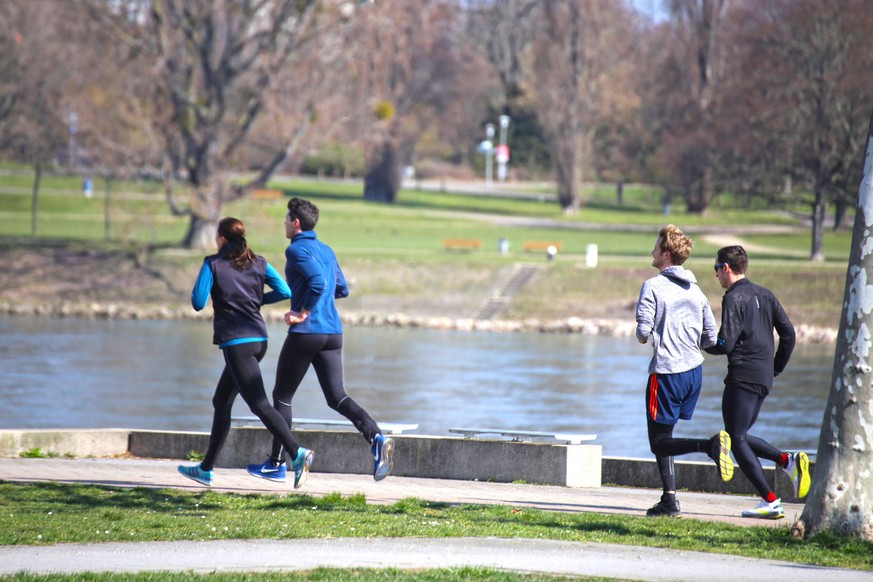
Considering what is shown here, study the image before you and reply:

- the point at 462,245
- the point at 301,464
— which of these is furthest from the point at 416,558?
the point at 462,245

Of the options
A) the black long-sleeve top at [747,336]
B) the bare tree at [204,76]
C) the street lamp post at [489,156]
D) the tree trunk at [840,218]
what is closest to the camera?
the black long-sleeve top at [747,336]

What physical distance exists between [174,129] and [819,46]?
23.8m

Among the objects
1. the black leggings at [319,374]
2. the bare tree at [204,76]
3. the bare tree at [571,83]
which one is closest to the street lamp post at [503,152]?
the bare tree at [571,83]

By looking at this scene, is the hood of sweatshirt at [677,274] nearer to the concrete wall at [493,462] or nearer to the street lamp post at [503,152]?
the concrete wall at [493,462]

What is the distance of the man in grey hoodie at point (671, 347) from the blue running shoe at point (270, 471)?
263cm

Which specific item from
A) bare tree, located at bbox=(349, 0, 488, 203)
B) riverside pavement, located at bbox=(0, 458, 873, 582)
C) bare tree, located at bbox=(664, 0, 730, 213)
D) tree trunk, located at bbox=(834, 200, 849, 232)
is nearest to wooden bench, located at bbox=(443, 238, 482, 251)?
bare tree, located at bbox=(349, 0, 488, 203)

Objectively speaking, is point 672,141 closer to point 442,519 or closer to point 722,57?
point 722,57

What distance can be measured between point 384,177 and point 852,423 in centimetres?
6809

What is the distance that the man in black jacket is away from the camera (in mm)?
8570

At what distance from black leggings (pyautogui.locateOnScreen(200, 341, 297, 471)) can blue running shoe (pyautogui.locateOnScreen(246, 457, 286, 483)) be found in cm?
35

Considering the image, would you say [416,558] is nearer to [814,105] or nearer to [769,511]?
[769,511]

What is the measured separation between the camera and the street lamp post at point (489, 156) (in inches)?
3258

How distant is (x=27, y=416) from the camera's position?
69.6 ft

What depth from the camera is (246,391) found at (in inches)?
347
